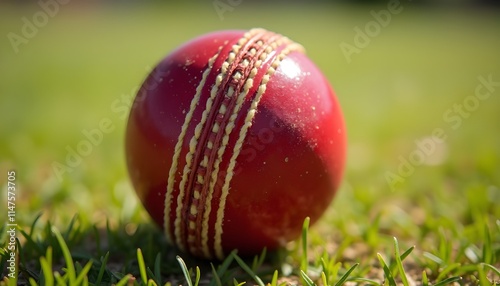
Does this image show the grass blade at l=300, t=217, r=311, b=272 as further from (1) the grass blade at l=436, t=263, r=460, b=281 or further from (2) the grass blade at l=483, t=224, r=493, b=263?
(2) the grass blade at l=483, t=224, r=493, b=263

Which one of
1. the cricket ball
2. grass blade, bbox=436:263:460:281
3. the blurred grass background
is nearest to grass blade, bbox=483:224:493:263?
grass blade, bbox=436:263:460:281

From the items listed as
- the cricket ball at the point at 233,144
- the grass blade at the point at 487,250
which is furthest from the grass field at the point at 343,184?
the cricket ball at the point at 233,144

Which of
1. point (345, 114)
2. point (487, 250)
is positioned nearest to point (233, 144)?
point (487, 250)

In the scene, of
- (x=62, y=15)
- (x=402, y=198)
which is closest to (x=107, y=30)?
(x=62, y=15)

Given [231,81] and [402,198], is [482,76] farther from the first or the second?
[231,81]

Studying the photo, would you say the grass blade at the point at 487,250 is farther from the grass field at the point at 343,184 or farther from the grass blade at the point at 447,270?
the grass blade at the point at 447,270

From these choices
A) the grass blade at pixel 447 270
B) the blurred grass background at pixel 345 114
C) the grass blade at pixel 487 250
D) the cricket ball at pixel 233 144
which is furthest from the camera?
the blurred grass background at pixel 345 114
